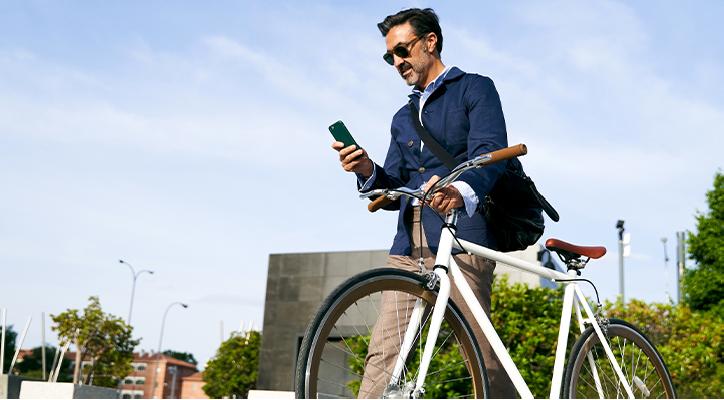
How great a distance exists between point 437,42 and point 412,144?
512mm

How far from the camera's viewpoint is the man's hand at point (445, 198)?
352 centimetres

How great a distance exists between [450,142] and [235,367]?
62.4 meters

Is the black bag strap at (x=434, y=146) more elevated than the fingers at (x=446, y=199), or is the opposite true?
the black bag strap at (x=434, y=146)

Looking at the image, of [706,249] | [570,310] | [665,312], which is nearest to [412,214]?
[570,310]

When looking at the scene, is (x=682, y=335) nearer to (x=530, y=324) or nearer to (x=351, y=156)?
(x=530, y=324)

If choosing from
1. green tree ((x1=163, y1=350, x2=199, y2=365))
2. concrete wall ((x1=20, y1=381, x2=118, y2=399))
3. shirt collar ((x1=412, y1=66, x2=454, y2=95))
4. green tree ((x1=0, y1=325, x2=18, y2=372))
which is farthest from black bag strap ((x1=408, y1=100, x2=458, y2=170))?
green tree ((x1=163, y1=350, x2=199, y2=365))

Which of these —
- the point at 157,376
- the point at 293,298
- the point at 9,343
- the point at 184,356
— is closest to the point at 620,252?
the point at 293,298

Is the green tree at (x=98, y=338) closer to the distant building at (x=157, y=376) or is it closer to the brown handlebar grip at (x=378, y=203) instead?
the brown handlebar grip at (x=378, y=203)

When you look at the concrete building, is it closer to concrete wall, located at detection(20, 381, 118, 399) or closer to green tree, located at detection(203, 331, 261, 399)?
green tree, located at detection(203, 331, 261, 399)

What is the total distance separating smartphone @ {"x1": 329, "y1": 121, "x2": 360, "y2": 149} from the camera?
3559mm

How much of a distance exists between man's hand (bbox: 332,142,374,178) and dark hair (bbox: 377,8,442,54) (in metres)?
0.73

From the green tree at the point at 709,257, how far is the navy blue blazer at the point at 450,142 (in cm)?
3458

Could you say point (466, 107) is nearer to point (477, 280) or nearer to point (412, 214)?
point (412, 214)

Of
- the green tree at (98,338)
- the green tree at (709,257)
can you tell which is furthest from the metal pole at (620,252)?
the green tree at (98,338)
